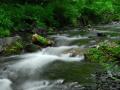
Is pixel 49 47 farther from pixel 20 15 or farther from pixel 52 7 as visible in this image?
pixel 52 7

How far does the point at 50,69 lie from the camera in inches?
449

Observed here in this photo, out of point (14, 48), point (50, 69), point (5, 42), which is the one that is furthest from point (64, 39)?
point (50, 69)

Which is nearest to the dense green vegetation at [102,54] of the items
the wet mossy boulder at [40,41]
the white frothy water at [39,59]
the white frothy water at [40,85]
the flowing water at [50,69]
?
the flowing water at [50,69]

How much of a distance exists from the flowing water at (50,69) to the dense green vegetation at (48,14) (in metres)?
3.96

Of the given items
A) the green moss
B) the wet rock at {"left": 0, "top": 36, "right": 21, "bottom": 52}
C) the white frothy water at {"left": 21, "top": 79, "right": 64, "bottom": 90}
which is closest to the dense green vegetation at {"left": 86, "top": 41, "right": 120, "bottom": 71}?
the white frothy water at {"left": 21, "top": 79, "right": 64, "bottom": 90}

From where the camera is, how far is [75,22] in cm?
2347

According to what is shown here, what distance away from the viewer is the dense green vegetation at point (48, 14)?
61.8 feet

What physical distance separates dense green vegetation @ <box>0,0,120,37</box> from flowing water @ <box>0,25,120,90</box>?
3.96 metres

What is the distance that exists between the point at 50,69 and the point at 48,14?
10.7 metres

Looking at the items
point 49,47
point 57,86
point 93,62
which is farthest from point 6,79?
point 49,47

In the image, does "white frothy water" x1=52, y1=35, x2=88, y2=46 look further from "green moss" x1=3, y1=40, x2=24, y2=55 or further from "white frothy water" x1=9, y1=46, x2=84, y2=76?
"green moss" x1=3, y1=40, x2=24, y2=55

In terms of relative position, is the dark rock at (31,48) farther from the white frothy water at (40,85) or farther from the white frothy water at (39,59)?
the white frothy water at (40,85)

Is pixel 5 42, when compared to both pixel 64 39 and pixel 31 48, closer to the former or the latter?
pixel 31 48

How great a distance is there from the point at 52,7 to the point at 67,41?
6531 mm
